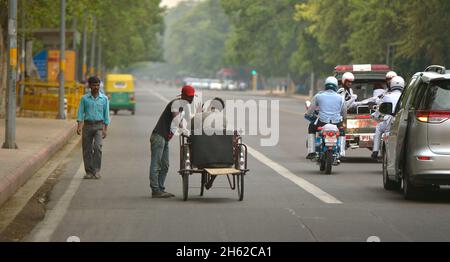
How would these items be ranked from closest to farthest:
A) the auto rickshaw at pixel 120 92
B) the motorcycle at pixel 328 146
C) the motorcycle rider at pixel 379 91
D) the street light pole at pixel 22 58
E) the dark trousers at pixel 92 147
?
the dark trousers at pixel 92 147 → the motorcycle at pixel 328 146 → the motorcycle rider at pixel 379 91 → the street light pole at pixel 22 58 → the auto rickshaw at pixel 120 92

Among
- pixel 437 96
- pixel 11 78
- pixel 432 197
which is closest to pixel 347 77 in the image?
pixel 432 197

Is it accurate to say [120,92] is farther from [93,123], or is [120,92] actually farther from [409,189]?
[409,189]

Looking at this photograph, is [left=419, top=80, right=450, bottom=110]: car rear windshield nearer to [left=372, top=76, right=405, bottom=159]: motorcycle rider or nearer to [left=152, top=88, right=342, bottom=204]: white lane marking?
[left=152, top=88, right=342, bottom=204]: white lane marking

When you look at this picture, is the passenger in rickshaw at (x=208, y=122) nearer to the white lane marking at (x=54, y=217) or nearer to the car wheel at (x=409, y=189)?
the white lane marking at (x=54, y=217)

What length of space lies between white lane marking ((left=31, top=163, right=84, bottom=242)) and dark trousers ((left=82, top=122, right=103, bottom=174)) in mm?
1095

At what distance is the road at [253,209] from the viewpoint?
12641mm

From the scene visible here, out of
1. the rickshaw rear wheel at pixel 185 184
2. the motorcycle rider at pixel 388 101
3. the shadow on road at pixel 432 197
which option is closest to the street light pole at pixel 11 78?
the motorcycle rider at pixel 388 101

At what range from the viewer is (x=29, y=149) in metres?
25.2

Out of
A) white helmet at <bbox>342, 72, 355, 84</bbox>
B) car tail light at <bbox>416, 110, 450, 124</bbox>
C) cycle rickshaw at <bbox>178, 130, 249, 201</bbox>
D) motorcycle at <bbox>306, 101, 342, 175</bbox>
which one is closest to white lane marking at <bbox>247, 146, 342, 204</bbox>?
motorcycle at <bbox>306, 101, 342, 175</bbox>

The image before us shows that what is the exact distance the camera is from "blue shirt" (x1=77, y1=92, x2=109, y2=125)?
68.1 feet

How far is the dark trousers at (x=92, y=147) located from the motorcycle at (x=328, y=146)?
396cm

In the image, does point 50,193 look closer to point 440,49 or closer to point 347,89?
point 347,89

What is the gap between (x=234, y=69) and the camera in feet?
585

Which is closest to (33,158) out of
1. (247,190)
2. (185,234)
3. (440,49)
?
(247,190)
